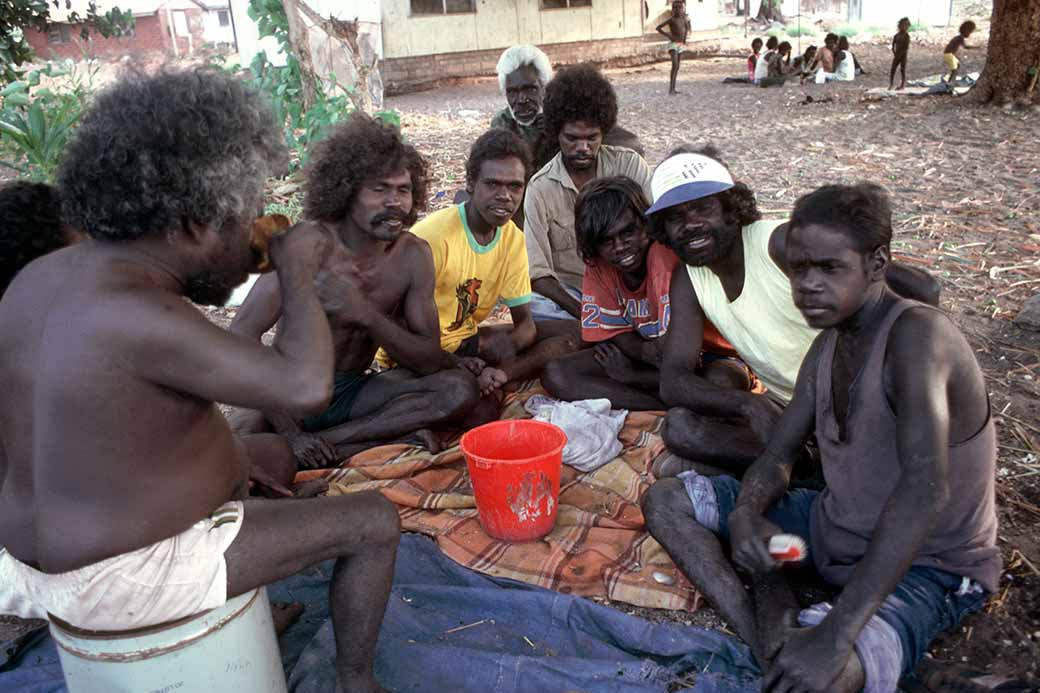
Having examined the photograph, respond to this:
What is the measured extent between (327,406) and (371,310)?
106cm

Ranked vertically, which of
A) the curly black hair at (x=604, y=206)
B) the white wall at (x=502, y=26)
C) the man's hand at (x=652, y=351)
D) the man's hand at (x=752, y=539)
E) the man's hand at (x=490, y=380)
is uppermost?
the white wall at (x=502, y=26)

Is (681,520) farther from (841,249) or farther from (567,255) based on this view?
(567,255)

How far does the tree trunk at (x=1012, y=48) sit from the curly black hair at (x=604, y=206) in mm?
8989

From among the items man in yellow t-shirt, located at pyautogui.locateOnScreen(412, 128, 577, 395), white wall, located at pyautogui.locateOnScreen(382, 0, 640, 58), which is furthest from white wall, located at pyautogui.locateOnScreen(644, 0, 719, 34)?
man in yellow t-shirt, located at pyautogui.locateOnScreen(412, 128, 577, 395)

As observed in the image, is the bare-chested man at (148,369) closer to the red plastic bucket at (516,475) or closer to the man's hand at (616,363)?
the red plastic bucket at (516,475)

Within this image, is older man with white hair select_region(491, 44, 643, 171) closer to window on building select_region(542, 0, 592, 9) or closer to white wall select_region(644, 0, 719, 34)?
window on building select_region(542, 0, 592, 9)

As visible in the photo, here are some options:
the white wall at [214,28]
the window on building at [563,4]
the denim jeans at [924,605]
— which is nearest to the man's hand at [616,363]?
the denim jeans at [924,605]

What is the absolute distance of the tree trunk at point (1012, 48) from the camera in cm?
988

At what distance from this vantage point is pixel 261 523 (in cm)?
195

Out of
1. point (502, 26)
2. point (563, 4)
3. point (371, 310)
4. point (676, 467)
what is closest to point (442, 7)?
point (502, 26)

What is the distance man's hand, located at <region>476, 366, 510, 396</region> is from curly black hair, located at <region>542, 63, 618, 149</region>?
157cm

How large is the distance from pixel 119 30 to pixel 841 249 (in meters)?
6.98

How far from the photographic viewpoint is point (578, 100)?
4.62 m

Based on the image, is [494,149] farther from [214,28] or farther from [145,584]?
[214,28]
